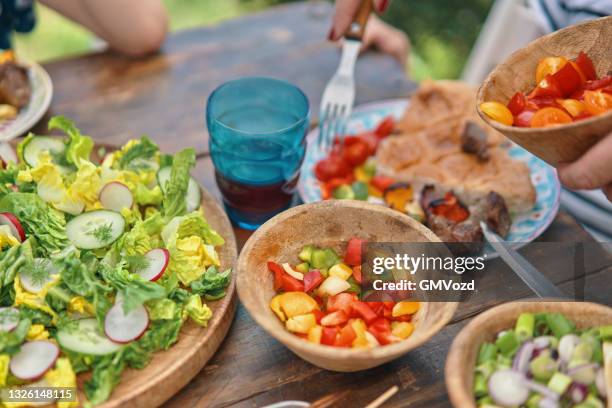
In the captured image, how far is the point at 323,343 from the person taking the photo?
1638 mm

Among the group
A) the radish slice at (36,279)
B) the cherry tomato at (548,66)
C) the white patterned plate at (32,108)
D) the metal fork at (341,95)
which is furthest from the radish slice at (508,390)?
the white patterned plate at (32,108)

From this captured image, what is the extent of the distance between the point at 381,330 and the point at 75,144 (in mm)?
1178

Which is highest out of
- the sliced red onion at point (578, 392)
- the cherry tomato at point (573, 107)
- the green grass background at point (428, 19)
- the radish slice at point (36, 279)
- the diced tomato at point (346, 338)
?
the cherry tomato at point (573, 107)

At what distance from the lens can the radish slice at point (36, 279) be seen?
1.70m

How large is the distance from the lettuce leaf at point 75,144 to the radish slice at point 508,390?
1425mm

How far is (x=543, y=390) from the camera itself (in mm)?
1469

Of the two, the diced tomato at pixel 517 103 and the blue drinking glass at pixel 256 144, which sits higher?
the diced tomato at pixel 517 103

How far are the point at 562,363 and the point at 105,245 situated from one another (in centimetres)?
125

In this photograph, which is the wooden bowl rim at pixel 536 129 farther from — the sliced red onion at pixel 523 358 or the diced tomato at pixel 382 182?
the diced tomato at pixel 382 182

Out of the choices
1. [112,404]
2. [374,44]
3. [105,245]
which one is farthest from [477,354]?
[374,44]

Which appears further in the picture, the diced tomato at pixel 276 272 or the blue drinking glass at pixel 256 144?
the blue drinking glass at pixel 256 144

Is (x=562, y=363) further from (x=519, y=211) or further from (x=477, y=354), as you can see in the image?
(x=519, y=211)

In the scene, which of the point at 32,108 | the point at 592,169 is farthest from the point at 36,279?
the point at 592,169

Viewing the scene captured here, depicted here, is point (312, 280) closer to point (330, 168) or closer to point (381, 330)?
point (381, 330)
